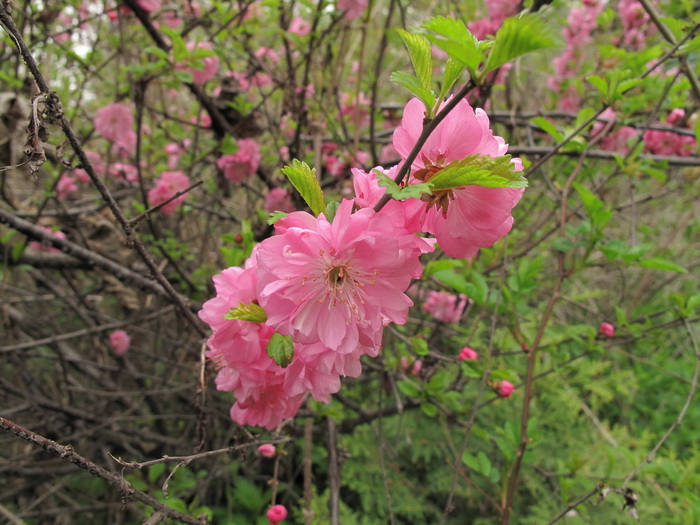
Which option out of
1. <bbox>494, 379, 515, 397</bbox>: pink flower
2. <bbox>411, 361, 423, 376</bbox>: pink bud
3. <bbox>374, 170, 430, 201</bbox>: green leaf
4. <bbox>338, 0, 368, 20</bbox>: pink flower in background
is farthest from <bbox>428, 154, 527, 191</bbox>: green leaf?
<bbox>338, 0, 368, 20</bbox>: pink flower in background

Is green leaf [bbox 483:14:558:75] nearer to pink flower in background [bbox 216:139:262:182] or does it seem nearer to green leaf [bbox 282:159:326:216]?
green leaf [bbox 282:159:326:216]

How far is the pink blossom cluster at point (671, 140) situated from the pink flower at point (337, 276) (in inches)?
92.6

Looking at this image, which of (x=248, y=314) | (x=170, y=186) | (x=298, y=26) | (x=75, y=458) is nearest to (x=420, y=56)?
(x=248, y=314)

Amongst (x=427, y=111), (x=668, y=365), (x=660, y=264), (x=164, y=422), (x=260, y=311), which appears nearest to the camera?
(x=427, y=111)

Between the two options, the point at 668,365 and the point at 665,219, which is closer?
the point at 668,365

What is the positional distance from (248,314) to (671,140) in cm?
267

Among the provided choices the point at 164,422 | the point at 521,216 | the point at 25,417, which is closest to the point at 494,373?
the point at 521,216

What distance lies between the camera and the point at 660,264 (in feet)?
4.30

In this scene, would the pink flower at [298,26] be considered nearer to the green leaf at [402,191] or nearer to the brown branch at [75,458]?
the green leaf at [402,191]

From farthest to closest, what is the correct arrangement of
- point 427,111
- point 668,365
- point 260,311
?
1. point 668,365
2. point 260,311
3. point 427,111

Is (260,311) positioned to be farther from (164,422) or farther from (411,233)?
(164,422)

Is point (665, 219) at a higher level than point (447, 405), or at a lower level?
lower

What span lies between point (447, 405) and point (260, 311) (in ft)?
3.19

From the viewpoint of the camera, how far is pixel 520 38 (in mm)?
477
